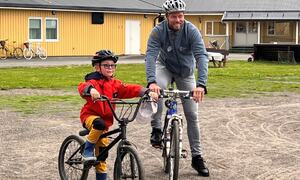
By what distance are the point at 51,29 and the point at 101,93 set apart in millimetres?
34008

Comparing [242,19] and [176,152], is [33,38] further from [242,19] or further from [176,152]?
[176,152]

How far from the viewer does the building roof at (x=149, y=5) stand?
37.9m

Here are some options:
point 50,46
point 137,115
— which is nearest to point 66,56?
point 50,46

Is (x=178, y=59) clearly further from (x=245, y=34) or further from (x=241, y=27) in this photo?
(x=241, y=27)

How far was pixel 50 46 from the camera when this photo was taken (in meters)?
39.3

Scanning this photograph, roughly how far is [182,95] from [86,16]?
3504cm

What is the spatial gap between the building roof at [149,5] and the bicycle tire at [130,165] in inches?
1231

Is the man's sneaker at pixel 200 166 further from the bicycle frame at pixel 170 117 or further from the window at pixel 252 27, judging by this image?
the window at pixel 252 27

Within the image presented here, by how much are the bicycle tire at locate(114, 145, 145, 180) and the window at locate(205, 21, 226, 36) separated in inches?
1865

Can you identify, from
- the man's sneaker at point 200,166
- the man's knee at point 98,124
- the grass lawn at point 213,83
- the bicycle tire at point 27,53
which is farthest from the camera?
the bicycle tire at point 27,53

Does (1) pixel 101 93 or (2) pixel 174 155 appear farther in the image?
(2) pixel 174 155

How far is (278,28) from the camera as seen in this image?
51844mm

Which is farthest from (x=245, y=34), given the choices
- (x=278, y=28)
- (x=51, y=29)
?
(x=51, y=29)

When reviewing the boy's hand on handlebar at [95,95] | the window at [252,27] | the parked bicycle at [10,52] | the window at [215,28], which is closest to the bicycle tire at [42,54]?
the parked bicycle at [10,52]
